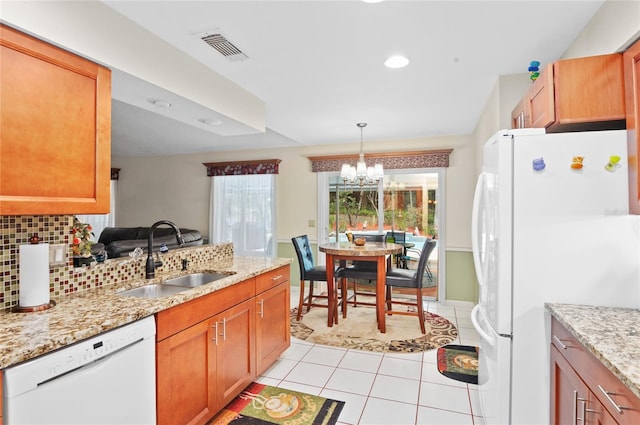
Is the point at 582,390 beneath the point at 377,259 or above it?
beneath

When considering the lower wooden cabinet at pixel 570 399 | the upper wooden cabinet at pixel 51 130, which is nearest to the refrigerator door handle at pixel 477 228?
the lower wooden cabinet at pixel 570 399

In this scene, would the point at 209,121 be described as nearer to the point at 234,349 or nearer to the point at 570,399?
the point at 234,349

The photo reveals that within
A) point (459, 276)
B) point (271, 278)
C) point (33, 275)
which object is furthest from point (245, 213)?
point (33, 275)

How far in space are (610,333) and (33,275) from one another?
2.35 meters

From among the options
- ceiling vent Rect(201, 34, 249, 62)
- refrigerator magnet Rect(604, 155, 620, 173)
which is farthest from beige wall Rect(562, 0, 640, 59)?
ceiling vent Rect(201, 34, 249, 62)

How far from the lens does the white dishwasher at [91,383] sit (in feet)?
3.53

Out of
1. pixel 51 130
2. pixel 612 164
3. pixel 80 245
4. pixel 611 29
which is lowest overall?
pixel 80 245

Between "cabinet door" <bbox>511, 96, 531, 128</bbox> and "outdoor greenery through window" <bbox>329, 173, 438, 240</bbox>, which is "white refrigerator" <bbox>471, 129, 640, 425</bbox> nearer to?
"cabinet door" <bbox>511, 96, 531, 128</bbox>

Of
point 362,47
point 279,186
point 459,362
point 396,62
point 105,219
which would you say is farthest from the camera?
point 105,219

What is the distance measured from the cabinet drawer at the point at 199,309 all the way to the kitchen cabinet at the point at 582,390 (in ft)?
5.71

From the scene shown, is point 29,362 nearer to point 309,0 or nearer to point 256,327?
point 256,327

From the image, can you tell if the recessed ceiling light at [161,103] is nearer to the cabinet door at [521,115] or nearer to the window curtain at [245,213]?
the cabinet door at [521,115]

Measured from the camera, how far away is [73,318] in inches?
54.4

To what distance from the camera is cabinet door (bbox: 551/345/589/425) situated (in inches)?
50.1
